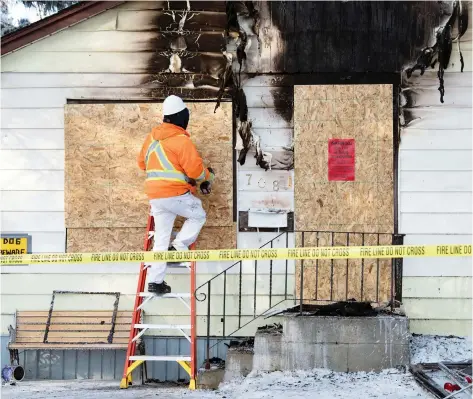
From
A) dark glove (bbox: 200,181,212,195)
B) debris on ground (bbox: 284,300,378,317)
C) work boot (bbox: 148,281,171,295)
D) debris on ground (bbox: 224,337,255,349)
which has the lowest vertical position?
debris on ground (bbox: 224,337,255,349)

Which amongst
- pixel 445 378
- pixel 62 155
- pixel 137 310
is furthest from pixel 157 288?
pixel 445 378

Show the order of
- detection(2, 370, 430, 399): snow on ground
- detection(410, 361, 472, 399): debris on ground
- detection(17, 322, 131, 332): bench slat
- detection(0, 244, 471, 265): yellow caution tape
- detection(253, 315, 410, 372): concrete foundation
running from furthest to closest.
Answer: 1. detection(17, 322, 131, 332): bench slat
2. detection(253, 315, 410, 372): concrete foundation
3. detection(2, 370, 430, 399): snow on ground
4. detection(0, 244, 471, 265): yellow caution tape
5. detection(410, 361, 472, 399): debris on ground

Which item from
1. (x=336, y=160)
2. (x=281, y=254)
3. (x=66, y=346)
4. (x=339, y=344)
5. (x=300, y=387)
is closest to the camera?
(x=281, y=254)

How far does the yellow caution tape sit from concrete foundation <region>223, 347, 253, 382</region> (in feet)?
3.93

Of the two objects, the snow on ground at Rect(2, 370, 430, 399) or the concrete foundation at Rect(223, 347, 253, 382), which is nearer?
the snow on ground at Rect(2, 370, 430, 399)

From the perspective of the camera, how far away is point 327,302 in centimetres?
848

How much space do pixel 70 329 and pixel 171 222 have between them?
6.70ft

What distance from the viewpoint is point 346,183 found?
8469 millimetres

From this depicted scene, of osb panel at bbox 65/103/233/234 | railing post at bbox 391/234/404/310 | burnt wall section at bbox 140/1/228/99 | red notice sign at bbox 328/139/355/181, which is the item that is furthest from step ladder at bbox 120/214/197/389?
railing post at bbox 391/234/404/310

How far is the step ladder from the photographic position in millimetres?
7711

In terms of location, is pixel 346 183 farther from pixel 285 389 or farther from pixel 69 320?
pixel 69 320

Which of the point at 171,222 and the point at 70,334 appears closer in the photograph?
the point at 171,222

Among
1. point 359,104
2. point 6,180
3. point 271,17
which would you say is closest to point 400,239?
point 359,104

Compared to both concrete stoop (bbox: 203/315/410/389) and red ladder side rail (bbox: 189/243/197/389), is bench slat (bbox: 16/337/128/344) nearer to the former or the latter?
red ladder side rail (bbox: 189/243/197/389)
